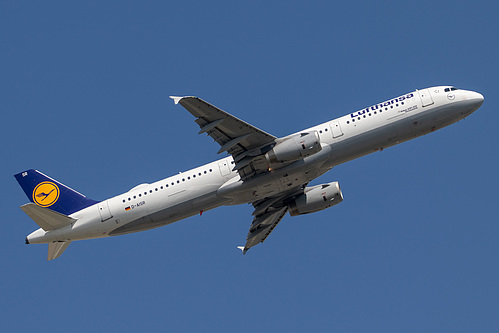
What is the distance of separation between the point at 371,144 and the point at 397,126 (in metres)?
2.56

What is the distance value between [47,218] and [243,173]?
16.5m

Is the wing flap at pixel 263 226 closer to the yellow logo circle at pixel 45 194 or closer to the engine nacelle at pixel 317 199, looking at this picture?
→ the engine nacelle at pixel 317 199

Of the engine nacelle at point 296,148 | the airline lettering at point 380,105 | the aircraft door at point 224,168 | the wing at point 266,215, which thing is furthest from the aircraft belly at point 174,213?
the airline lettering at point 380,105

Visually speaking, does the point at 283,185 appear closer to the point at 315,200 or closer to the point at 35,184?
the point at 315,200

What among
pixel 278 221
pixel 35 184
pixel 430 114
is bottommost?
pixel 278 221

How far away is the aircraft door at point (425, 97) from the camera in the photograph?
55188 mm

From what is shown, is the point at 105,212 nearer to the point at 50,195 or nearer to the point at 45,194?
the point at 50,195

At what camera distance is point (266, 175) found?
54.3 m

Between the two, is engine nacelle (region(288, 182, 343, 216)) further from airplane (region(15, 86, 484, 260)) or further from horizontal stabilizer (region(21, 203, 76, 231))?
horizontal stabilizer (region(21, 203, 76, 231))

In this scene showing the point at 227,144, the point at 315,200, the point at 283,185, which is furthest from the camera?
the point at 315,200

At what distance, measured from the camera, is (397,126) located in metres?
54.5

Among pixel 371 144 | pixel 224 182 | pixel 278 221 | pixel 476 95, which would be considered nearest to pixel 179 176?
pixel 224 182

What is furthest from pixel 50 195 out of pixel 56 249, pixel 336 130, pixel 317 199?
pixel 336 130

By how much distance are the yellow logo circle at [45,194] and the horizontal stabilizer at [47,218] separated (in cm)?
255
